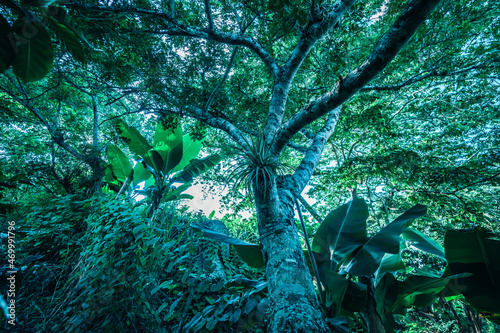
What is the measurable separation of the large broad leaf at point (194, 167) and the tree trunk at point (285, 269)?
281 centimetres

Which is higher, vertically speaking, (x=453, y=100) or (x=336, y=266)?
(x=453, y=100)

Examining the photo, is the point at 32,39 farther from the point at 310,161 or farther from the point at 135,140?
the point at 135,140

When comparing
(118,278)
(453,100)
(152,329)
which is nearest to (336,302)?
(152,329)

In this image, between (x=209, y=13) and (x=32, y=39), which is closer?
(x=32, y=39)

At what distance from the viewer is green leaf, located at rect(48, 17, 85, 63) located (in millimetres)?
1004

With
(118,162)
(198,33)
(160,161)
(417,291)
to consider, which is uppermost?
(198,33)

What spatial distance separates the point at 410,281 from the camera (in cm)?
183

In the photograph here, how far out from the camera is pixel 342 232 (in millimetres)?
2449

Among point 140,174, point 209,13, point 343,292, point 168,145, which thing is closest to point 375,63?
point 343,292

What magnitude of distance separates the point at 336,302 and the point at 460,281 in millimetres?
1171

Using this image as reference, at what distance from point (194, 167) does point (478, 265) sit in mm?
4796

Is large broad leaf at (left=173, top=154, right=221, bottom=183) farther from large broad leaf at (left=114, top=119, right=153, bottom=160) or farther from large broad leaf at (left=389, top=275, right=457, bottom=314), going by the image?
large broad leaf at (left=389, top=275, right=457, bottom=314)

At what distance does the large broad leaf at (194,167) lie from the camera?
4.80 meters

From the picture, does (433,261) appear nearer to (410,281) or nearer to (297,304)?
(410,281)
